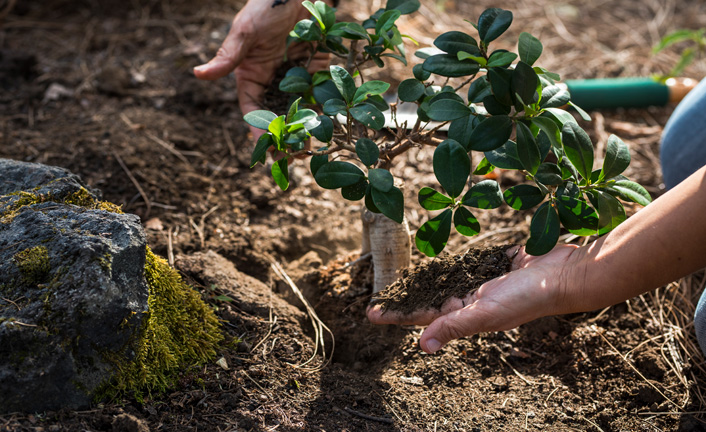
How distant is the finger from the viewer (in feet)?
6.10

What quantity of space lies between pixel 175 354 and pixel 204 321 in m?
0.15

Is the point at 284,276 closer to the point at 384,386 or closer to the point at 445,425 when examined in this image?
the point at 384,386

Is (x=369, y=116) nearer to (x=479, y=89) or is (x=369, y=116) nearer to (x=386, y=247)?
(x=479, y=89)

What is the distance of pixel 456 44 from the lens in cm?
139

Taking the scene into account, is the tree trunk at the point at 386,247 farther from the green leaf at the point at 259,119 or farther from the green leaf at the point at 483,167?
the green leaf at the point at 259,119

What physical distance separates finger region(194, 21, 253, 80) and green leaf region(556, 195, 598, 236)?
119 cm

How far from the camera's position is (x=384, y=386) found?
5.07ft

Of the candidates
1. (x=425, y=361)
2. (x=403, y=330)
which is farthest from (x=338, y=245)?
(x=425, y=361)

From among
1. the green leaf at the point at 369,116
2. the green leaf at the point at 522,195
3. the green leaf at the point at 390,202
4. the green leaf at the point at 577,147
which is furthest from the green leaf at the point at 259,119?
the green leaf at the point at 577,147

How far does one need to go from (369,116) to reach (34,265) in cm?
88

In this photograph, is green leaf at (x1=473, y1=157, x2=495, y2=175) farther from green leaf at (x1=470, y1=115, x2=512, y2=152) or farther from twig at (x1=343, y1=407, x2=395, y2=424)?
twig at (x1=343, y1=407, x2=395, y2=424)

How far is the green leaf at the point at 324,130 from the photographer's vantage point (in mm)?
1391

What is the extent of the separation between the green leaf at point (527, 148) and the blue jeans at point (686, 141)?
107 cm

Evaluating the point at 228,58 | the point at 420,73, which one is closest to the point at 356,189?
the point at 420,73
